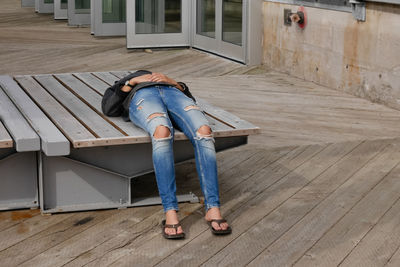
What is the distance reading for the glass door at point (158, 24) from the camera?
922 cm

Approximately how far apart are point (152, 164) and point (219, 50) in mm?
5051

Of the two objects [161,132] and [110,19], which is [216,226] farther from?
[110,19]

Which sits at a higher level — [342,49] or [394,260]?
[342,49]

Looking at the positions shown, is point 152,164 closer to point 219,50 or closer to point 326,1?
point 326,1

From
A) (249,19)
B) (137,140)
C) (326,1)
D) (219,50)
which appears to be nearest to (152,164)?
(137,140)

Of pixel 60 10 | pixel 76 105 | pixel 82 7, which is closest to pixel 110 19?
pixel 82 7

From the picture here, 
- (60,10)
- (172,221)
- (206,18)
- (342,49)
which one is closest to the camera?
(172,221)

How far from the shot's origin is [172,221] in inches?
138

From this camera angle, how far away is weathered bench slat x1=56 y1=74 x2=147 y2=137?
3.82m

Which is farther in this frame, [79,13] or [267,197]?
[79,13]

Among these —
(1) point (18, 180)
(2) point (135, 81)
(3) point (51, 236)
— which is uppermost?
(2) point (135, 81)

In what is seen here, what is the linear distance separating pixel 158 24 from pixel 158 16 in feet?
0.30

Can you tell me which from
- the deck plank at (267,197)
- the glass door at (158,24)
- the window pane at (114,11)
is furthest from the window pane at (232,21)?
the deck plank at (267,197)

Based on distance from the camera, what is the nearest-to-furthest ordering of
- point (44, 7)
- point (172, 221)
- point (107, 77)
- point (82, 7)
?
point (172, 221)
point (107, 77)
point (82, 7)
point (44, 7)
